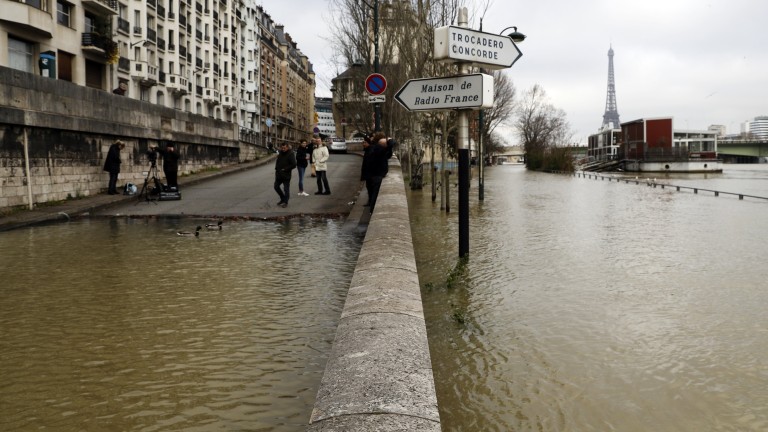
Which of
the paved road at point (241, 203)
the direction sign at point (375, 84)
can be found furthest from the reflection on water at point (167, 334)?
the direction sign at point (375, 84)

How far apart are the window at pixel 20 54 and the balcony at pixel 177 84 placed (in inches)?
707

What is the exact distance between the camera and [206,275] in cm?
707

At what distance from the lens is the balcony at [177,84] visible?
48.3 meters

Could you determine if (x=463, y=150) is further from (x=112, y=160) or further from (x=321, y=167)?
(x=112, y=160)

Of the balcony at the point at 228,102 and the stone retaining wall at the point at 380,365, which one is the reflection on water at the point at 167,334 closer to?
the stone retaining wall at the point at 380,365

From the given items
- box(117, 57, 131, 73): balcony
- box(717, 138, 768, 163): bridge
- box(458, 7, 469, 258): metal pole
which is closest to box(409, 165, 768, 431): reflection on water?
box(458, 7, 469, 258): metal pole

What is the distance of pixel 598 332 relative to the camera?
5090 mm

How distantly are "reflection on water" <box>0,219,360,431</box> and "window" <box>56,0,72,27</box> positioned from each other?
27767 mm

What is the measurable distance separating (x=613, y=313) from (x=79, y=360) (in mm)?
4223

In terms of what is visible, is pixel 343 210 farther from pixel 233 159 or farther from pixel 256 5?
pixel 256 5

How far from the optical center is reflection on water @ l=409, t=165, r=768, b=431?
3.54m

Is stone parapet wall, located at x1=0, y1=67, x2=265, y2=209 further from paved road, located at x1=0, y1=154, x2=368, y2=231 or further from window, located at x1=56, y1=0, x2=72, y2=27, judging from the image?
window, located at x1=56, y1=0, x2=72, y2=27

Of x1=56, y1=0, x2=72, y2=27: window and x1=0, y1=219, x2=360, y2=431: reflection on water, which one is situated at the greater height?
x1=56, y1=0, x2=72, y2=27: window

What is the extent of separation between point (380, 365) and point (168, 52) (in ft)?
163
